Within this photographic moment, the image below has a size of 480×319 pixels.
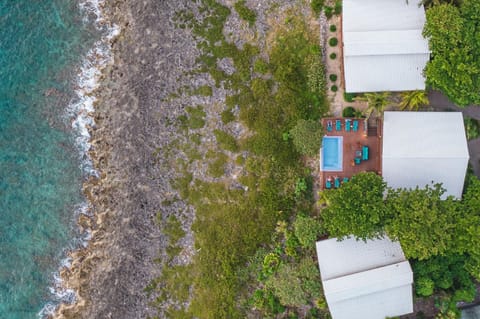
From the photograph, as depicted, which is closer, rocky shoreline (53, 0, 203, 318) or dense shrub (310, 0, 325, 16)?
dense shrub (310, 0, 325, 16)

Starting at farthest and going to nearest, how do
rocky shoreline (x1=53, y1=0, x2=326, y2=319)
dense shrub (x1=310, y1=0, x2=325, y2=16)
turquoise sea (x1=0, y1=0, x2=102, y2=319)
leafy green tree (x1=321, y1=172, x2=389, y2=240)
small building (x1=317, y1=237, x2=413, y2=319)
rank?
1. turquoise sea (x1=0, y1=0, x2=102, y2=319)
2. rocky shoreline (x1=53, y1=0, x2=326, y2=319)
3. dense shrub (x1=310, y1=0, x2=325, y2=16)
4. small building (x1=317, y1=237, x2=413, y2=319)
5. leafy green tree (x1=321, y1=172, x2=389, y2=240)

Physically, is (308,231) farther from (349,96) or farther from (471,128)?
(471,128)

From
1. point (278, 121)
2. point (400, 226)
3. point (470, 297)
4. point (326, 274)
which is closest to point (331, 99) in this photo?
point (278, 121)

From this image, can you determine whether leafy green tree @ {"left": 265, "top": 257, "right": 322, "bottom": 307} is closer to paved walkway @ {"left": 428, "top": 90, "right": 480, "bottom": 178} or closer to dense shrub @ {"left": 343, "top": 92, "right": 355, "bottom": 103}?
dense shrub @ {"left": 343, "top": 92, "right": 355, "bottom": 103}

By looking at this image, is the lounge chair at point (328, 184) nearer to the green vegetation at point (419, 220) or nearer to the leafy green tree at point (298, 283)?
the green vegetation at point (419, 220)

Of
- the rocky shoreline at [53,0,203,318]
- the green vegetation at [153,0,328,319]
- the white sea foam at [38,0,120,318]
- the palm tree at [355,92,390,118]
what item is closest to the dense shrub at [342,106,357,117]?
the palm tree at [355,92,390,118]

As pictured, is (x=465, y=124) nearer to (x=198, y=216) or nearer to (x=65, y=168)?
(x=198, y=216)

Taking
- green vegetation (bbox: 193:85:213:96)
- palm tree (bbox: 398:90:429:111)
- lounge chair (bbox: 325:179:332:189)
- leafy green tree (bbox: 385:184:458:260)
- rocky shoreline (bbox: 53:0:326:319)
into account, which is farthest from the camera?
rocky shoreline (bbox: 53:0:326:319)

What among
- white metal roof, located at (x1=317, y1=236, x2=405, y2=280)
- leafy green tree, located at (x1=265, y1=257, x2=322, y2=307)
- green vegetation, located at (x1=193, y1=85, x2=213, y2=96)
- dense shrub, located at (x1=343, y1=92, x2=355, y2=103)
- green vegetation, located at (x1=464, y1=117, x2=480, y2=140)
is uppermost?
green vegetation, located at (x1=193, y1=85, x2=213, y2=96)
